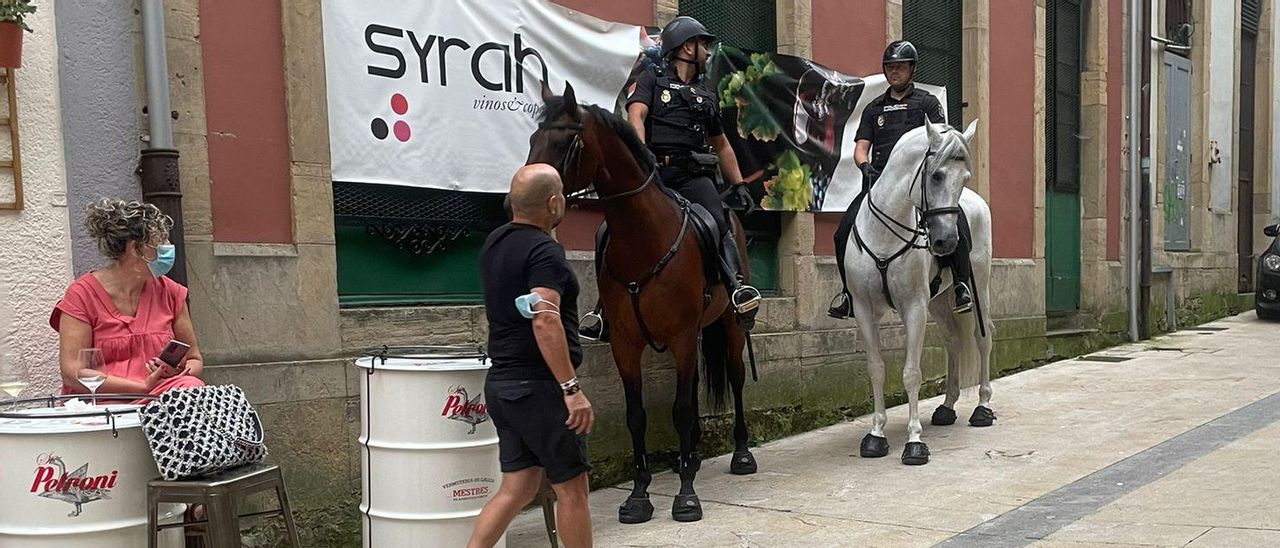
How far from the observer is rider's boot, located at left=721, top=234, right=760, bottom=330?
18.6ft

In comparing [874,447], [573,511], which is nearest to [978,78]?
[874,447]

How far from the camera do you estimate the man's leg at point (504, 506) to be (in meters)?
3.79

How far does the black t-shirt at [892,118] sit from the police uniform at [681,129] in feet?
5.00

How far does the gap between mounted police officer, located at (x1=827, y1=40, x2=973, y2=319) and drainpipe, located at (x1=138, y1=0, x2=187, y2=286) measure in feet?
13.9

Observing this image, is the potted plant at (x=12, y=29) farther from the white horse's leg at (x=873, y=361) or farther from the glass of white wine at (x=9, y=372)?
the white horse's leg at (x=873, y=361)

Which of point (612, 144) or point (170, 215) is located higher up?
point (612, 144)

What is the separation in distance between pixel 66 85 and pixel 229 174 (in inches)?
30.1

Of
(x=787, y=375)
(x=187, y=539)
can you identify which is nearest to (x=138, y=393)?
(x=187, y=539)

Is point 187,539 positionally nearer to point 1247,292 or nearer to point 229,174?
point 229,174

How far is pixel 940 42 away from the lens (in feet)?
32.5

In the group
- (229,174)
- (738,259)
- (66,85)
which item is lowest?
(738,259)

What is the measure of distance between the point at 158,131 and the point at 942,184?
14.0ft

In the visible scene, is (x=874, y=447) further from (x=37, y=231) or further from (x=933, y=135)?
(x=37, y=231)

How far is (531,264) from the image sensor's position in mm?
3629
